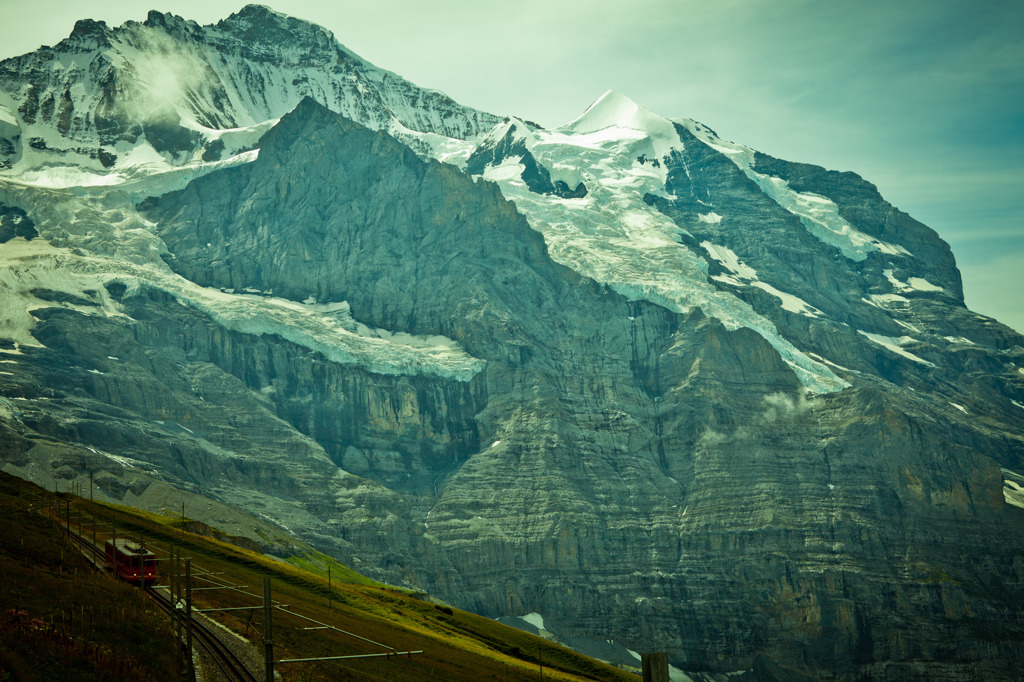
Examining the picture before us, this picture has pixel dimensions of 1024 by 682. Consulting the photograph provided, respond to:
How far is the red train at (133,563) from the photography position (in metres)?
82.8

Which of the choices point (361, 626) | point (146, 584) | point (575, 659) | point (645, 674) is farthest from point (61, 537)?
point (575, 659)

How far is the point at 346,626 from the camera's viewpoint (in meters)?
103

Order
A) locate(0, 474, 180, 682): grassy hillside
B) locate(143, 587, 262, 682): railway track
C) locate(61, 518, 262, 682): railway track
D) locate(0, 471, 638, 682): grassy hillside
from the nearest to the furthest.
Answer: locate(0, 474, 180, 682): grassy hillside, locate(143, 587, 262, 682): railway track, locate(61, 518, 262, 682): railway track, locate(0, 471, 638, 682): grassy hillside

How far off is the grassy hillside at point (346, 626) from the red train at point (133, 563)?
443 cm

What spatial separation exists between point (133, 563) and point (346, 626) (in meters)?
25.2

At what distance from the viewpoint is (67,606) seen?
2488 inches

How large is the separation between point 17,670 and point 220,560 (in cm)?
8678

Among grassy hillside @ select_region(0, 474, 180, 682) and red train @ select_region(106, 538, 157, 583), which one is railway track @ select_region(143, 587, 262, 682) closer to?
grassy hillside @ select_region(0, 474, 180, 682)

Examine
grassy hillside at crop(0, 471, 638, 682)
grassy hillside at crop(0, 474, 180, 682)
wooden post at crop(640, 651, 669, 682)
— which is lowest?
grassy hillside at crop(0, 471, 638, 682)

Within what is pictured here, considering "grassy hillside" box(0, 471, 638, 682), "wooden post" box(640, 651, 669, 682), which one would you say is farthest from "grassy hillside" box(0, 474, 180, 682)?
"wooden post" box(640, 651, 669, 682)

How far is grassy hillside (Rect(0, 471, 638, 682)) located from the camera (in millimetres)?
76125

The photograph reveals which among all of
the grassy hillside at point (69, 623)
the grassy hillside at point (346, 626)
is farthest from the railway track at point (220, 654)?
the grassy hillside at point (346, 626)

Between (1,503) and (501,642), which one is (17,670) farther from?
(501,642)

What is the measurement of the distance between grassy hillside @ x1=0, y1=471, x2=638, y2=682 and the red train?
4.43 m
